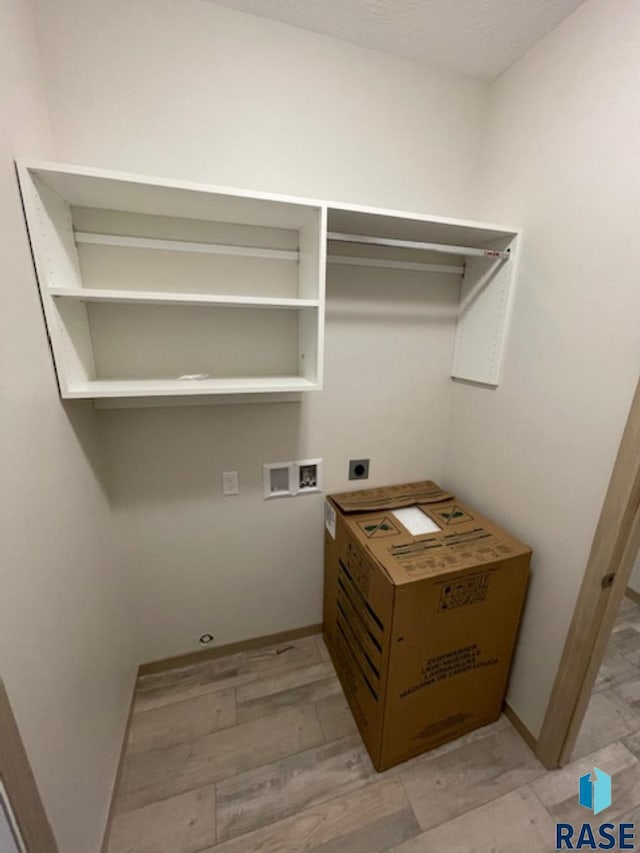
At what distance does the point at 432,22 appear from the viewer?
1.16 meters

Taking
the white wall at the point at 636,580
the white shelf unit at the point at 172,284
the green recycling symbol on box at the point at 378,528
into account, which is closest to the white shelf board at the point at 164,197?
the white shelf unit at the point at 172,284

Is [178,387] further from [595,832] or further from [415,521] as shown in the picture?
[595,832]

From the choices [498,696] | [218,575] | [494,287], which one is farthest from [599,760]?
[494,287]

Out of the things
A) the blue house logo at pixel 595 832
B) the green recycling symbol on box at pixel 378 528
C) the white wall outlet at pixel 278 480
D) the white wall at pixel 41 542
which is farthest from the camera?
the white wall outlet at pixel 278 480

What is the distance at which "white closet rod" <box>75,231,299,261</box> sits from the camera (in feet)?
3.78

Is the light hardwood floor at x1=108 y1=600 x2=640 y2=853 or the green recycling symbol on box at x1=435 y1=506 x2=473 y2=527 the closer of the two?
the light hardwood floor at x1=108 y1=600 x2=640 y2=853

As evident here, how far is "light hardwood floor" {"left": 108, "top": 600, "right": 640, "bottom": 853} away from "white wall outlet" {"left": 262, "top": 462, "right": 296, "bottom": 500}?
92 cm

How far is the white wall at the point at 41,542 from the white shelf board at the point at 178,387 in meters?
0.09

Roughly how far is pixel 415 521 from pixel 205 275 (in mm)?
1325

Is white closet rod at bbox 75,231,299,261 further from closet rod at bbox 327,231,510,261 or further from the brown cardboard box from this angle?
the brown cardboard box

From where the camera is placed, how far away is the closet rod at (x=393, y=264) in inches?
55.2

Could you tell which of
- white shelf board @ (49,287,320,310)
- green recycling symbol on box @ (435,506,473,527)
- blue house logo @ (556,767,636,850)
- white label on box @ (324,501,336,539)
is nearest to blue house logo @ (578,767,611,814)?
blue house logo @ (556,767,636,850)

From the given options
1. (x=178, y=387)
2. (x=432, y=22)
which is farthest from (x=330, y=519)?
(x=432, y=22)

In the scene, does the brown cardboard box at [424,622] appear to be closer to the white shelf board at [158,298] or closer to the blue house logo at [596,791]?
the blue house logo at [596,791]
